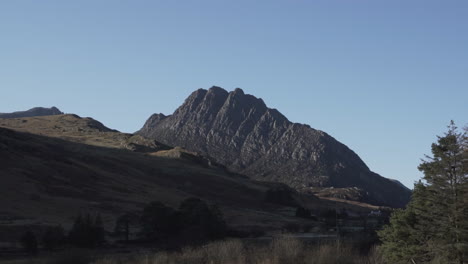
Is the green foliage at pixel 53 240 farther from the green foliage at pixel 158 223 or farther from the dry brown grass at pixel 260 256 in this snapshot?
the dry brown grass at pixel 260 256

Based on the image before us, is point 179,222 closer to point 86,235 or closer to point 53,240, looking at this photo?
point 86,235

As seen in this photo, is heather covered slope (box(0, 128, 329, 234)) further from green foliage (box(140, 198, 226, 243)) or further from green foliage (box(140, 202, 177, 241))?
green foliage (box(140, 198, 226, 243))

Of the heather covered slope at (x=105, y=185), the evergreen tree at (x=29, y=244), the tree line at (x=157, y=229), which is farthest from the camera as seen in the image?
the heather covered slope at (x=105, y=185)

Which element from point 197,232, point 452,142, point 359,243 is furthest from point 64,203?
point 452,142

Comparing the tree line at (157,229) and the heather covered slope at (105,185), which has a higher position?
the heather covered slope at (105,185)

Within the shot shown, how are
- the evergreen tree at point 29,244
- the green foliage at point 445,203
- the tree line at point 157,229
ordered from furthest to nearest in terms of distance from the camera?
the tree line at point 157,229 → the evergreen tree at point 29,244 → the green foliage at point 445,203

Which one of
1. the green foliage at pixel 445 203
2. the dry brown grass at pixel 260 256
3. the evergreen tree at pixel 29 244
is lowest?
the evergreen tree at pixel 29 244

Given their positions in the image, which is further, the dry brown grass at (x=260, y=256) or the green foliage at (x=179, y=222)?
the green foliage at (x=179, y=222)

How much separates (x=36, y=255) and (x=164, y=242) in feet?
56.9

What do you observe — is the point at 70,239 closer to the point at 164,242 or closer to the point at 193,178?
the point at 164,242

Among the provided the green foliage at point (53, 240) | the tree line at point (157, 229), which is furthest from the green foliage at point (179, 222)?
the green foliage at point (53, 240)

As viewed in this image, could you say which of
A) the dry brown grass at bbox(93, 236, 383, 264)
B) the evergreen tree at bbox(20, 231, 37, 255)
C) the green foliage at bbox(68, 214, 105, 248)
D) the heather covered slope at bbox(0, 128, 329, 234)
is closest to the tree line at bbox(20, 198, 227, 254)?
the green foliage at bbox(68, 214, 105, 248)

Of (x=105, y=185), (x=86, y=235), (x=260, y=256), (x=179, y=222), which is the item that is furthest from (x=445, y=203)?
(x=105, y=185)

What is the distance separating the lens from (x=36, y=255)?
48844 mm
